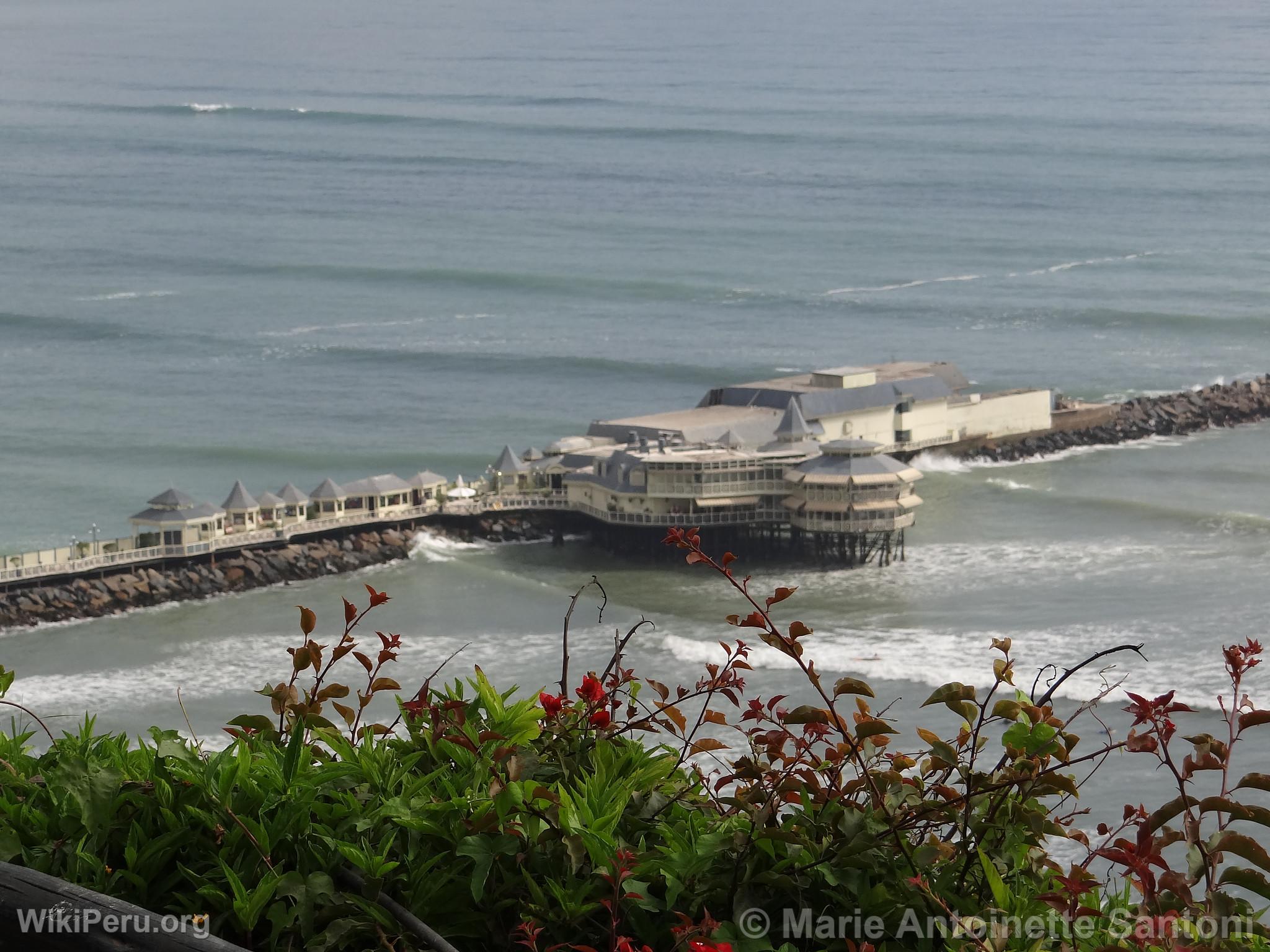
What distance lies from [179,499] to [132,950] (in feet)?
125

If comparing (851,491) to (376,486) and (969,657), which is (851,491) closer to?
(969,657)

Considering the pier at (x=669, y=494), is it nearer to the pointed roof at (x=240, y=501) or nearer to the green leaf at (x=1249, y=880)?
the pointed roof at (x=240, y=501)

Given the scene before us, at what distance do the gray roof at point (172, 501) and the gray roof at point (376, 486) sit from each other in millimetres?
4228

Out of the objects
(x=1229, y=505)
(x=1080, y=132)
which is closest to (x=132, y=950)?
(x=1229, y=505)

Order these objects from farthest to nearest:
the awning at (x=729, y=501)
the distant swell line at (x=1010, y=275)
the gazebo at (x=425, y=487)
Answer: the distant swell line at (x=1010, y=275) → the gazebo at (x=425, y=487) → the awning at (x=729, y=501)

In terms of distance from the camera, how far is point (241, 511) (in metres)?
43.2

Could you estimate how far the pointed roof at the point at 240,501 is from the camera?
4303 cm

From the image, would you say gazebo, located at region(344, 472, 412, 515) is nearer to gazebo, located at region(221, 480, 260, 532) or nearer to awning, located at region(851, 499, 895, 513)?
gazebo, located at region(221, 480, 260, 532)

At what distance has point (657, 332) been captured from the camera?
246ft

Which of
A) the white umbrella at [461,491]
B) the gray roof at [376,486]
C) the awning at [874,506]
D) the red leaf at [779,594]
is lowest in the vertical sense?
the awning at [874,506]

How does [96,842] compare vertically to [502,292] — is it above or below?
below

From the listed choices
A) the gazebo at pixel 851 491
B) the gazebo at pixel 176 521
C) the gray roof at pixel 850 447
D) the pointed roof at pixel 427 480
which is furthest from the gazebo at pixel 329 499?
the gray roof at pixel 850 447

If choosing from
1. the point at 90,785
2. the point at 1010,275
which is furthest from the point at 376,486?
the point at 1010,275

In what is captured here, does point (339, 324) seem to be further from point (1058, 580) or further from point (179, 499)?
point (1058, 580)
